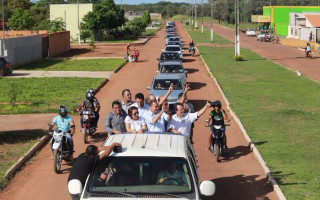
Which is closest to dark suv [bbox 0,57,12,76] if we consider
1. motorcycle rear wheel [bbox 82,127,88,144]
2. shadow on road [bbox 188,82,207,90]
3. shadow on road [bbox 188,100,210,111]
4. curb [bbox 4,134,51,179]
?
shadow on road [bbox 188,82,207,90]

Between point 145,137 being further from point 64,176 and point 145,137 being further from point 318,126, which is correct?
point 318,126

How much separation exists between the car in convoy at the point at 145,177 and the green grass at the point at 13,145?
15.9ft

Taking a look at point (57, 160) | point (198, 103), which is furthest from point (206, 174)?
point (198, 103)

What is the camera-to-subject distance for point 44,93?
2644 cm

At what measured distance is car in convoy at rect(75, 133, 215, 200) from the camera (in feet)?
23.8

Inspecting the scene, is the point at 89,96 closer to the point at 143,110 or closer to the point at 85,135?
the point at 85,135

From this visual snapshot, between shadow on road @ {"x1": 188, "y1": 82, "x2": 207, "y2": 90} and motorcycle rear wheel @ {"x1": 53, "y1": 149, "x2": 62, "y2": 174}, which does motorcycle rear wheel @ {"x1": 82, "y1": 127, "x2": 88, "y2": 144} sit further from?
shadow on road @ {"x1": 188, "y1": 82, "x2": 207, "y2": 90}

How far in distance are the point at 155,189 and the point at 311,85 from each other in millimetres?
23929

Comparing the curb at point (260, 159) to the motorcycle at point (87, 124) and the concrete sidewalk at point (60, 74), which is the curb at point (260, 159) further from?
the concrete sidewalk at point (60, 74)

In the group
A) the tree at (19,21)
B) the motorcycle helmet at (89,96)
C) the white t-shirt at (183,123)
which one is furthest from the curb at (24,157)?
the tree at (19,21)

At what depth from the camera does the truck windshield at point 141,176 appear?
24.2ft

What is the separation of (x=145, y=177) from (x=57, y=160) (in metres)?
5.58

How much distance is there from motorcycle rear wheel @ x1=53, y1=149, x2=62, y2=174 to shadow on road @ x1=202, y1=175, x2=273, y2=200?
11.8 ft

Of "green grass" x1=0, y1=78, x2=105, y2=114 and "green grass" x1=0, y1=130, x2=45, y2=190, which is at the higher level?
"green grass" x1=0, y1=78, x2=105, y2=114
